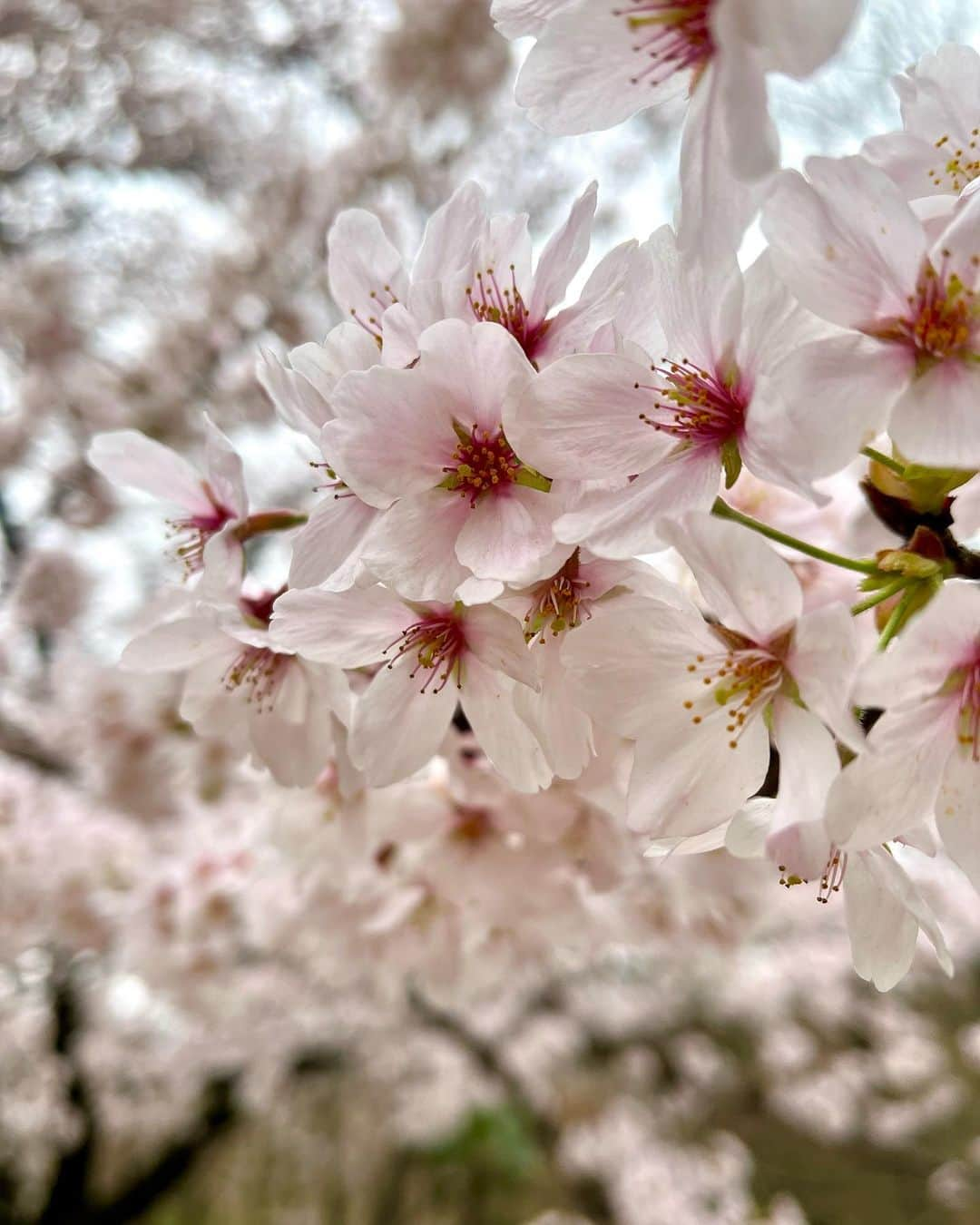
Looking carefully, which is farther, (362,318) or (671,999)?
(671,999)

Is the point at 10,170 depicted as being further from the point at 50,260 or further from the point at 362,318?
the point at 362,318

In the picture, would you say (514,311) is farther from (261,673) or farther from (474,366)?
(261,673)

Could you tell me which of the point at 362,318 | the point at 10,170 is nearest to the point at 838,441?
the point at 362,318

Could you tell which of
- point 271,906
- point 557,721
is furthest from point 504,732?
point 271,906

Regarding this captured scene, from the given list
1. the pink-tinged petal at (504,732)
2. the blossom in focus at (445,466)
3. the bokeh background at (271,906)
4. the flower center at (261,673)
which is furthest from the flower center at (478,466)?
the bokeh background at (271,906)

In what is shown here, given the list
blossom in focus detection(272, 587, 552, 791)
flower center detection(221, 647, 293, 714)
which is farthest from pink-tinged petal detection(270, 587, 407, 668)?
flower center detection(221, 647, 293, 714)

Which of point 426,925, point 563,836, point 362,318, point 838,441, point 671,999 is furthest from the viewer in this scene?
point 671,999

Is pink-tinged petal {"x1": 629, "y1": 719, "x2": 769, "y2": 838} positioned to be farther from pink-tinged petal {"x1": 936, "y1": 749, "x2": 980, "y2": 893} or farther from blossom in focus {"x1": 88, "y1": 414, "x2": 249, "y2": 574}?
blossom in focus {"x1": 88, "y1": 414, "x2": 249, "y2": 574}

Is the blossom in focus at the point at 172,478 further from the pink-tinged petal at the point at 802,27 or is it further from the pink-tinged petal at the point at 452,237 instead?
the pink-tinged petal at the point at 802,27
